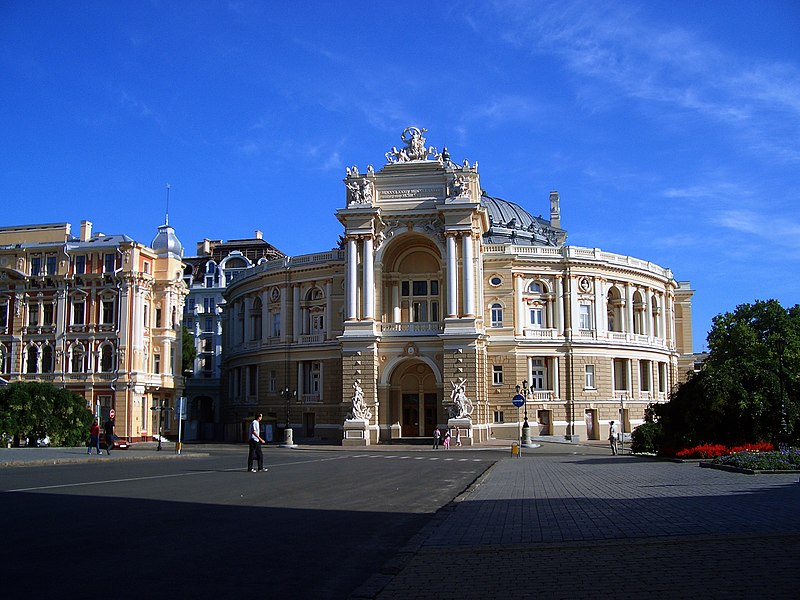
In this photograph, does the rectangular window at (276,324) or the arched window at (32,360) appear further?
the rectangular window at (276,324)

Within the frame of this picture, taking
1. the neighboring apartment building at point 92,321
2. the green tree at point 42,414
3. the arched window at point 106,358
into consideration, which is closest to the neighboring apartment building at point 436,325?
the neighboring apartment building at point 92,321

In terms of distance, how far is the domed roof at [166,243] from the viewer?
228 feet

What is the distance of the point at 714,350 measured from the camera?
219ft

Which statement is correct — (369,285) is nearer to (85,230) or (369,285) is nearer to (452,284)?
(452,284)

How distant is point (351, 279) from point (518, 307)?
15.0m

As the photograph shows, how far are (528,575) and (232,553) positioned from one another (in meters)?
4.08

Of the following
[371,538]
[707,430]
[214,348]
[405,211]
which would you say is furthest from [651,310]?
[371,538]

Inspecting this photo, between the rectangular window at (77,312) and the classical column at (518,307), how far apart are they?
3548cm

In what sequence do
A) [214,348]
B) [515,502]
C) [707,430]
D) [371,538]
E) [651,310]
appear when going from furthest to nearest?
1. [214,348]
2. [651,310]
3. [707,430]
4. [515,502]
5. [371,538]

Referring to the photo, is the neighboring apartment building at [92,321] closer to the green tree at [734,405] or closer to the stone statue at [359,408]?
the stone statue at [359,408]

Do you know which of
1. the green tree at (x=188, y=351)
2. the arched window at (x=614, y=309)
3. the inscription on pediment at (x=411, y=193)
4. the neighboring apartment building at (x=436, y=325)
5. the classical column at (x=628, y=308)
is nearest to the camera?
the neighboring apartment building at (x=436, y=325)

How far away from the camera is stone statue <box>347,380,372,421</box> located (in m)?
58.5

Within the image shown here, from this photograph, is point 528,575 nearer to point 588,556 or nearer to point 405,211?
point 588,556

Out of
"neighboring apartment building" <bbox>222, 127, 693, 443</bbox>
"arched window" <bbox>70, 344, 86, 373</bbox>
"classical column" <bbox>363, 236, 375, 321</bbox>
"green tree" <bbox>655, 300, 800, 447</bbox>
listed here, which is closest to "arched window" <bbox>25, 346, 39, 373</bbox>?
"arched window" <bbox>70, 344, 86, 373</bbox>
